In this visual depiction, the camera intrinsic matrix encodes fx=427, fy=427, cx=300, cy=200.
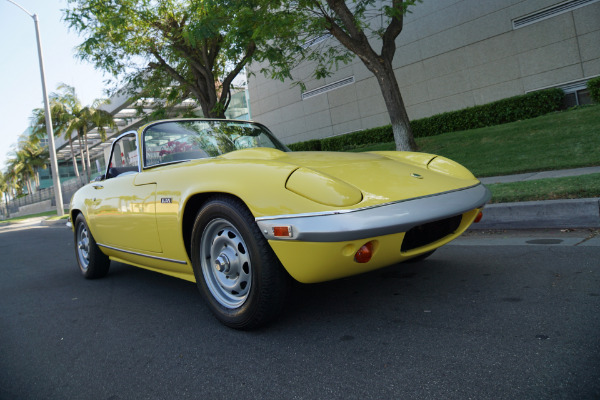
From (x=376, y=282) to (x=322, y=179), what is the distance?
1.23 meters

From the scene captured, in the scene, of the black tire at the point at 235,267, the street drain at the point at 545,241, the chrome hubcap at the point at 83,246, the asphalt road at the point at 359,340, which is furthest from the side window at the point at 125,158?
the street drain at the point at 545,241

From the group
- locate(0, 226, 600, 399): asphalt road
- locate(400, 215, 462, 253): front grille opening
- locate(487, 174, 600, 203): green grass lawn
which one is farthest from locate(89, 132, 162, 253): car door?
locate(487, 174, 600, 203): green grass lawn

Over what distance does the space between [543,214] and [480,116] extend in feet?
32.7

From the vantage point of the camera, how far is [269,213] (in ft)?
7.35

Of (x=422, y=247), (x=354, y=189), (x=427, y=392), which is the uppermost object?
(x=354, y=189)

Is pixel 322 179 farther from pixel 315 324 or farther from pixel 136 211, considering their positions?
pixel 136 211

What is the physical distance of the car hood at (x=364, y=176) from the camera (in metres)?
2.24

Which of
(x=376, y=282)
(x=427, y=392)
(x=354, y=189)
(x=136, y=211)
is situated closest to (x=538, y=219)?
(x=376, y=282)

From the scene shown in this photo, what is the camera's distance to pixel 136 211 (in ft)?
10.6

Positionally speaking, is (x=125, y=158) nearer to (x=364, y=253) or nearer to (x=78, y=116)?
(x=364, y=253)

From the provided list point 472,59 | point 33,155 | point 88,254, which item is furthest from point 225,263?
point 33,155

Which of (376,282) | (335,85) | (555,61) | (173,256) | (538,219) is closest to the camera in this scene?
(173,256)

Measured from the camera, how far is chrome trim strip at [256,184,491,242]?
2.08 m

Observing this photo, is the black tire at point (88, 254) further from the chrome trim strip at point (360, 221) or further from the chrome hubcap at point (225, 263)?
the chrome trim strip at point (360, 221)
